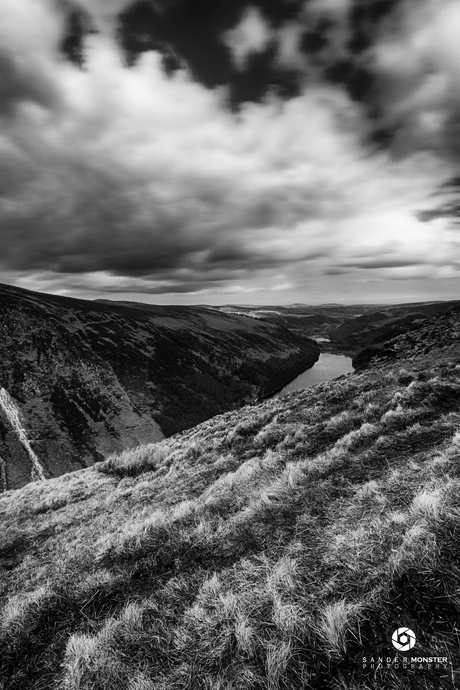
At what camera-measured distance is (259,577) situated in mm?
4625

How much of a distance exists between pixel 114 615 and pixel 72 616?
858 millimetres

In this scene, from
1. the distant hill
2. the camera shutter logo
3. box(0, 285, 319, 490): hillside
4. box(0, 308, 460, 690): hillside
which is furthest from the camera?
box(0, 285, 319, 490): hillside

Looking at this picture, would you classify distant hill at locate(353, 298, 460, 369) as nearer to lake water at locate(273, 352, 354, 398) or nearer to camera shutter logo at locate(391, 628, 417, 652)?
camera shutter logo at locate(391, 628, 417, 652)

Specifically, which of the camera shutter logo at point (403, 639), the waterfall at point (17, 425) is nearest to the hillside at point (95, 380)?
Answer: the waterfall at point (17, 425)

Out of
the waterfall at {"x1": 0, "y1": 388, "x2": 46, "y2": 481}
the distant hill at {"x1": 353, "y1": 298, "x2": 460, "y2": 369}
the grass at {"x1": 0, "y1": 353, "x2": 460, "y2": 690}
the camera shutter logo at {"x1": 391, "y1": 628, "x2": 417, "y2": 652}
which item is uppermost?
the distant hill at {"x1": 353, "y1": 298, "x2": 460, "y2": 369}

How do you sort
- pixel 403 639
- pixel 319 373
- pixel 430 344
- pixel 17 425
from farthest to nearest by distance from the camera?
pixel 319 373, pixel 17 425, pixel 430 344, pixel 403 639

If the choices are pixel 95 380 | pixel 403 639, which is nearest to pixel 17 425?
pixel 95 380

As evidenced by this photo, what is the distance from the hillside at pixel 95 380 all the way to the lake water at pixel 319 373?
6.32 m

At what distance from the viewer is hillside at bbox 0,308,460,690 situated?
3240mm

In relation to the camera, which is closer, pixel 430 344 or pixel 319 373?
pixel 430 344

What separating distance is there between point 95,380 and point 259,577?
283ft

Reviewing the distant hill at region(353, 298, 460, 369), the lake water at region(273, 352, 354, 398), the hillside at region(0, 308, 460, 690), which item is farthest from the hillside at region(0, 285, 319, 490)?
the distant hill at region(353, 298, 460, 369)

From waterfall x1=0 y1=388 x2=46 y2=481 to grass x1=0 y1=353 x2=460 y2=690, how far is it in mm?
53010

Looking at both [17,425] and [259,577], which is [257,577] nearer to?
[259,577]
